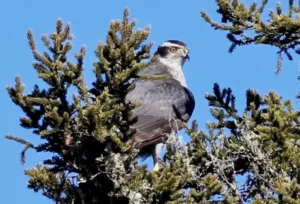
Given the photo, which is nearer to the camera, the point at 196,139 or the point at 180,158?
the point at 180,158

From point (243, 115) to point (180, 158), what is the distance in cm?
114

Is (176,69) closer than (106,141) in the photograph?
No

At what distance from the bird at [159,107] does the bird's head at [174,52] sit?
118 mm

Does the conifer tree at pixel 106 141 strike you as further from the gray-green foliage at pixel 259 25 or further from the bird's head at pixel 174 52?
the bird's head at pixel 174 52

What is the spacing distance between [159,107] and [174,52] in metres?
2.54

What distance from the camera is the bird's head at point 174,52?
41.4 feet

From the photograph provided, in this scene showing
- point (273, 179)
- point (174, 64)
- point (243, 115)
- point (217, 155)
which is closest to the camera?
point (273, 179)

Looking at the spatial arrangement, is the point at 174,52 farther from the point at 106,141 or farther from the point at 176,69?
the point at 106,141

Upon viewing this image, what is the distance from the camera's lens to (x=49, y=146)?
589 centimetres

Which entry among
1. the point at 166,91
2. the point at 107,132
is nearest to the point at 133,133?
the point at 107,132

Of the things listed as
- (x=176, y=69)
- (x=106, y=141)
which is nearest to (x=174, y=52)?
(x=176, y=69)

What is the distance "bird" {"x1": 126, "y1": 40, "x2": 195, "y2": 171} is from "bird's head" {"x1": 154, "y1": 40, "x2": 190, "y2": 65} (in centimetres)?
12

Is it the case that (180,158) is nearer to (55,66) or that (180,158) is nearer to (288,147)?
(288,147)

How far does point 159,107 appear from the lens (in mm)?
10336
